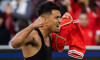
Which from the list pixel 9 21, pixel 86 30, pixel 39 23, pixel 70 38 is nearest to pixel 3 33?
pixel 9 21

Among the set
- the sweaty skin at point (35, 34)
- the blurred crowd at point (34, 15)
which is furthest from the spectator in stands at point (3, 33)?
the sweaty skin at point (35, 34)

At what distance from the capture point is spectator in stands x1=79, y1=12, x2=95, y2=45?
6316 mm

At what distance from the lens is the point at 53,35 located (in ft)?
14.1

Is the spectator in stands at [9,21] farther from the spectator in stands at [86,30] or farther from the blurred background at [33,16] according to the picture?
the spectator in stands at [86,30]

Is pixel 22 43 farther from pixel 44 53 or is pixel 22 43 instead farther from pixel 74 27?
pixel 74 27

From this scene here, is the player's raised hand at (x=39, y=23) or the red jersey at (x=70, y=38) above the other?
the player's raised hand at (x=39, y=23)

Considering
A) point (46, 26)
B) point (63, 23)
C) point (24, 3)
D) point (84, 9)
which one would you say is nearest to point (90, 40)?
point (84, 9)

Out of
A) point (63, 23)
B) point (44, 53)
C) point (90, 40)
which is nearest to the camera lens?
point (44, 53)

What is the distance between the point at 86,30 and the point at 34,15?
120cm

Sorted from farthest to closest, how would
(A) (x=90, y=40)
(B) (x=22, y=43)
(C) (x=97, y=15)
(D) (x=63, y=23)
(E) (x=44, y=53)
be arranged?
(C) (x=97, y=15), (A) (x=90, y=40), (D) (x=63, y=23), (E) (x=44, y=53), (B) (x=22, y=43)

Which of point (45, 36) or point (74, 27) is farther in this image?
point (74, 27)

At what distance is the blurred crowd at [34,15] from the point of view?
640cm

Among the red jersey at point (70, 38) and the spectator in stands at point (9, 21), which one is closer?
the red jersey at point (70, 38)

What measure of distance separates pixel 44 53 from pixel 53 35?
0.50m
